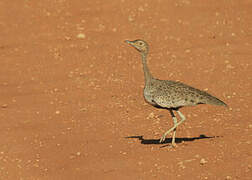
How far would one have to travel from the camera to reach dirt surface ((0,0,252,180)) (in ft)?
25.7

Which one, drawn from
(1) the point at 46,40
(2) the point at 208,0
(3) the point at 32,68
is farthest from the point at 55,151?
(2) the point at 208,0

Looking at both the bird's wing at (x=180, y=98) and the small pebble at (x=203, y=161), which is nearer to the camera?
the small pebble at (x=203, y=161)

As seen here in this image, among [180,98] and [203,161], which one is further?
[180,98]

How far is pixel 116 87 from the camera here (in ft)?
35.2

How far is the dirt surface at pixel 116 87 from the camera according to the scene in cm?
783

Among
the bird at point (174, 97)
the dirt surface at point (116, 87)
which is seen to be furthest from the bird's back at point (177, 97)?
the dirt surface at point (116, 87)

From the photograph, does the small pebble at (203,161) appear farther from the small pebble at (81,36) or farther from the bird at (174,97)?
the small pebble at (81,36)

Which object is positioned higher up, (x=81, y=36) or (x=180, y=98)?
(x=180, y=98)

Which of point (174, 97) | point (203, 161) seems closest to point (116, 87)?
point (174, 97)

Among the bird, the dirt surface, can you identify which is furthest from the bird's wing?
the dirt surface

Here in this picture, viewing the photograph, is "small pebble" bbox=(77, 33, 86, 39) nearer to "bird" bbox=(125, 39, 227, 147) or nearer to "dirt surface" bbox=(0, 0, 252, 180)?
"dirt surface" bbox=(0, 0, 252, 180)

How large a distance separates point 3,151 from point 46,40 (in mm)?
5106

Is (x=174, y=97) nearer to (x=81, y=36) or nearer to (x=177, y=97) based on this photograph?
(x=177, y=97)

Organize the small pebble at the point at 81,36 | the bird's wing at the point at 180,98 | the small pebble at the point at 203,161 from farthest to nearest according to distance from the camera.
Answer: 1. the small pebble at the point at 81,36
2. the bird's wing at the point at 180,98
3. the small pebble at the point at 203,161
